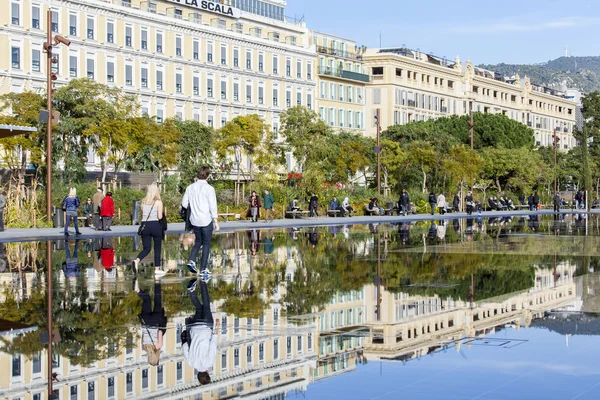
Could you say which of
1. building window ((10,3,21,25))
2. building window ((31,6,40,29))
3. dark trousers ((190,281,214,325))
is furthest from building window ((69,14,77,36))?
dark trousers ((190,281,214,325))

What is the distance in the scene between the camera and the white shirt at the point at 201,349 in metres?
9.55

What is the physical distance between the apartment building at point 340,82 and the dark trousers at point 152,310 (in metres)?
90.2

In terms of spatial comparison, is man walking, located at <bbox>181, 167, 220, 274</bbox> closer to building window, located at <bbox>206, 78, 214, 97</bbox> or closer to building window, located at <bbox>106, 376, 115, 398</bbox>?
building window, located at <bbox>106, 376, 115, 398</bbox>

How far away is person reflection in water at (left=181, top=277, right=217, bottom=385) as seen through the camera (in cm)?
943

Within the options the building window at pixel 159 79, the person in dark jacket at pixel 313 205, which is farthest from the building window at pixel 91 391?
the building window at pixel 159 79

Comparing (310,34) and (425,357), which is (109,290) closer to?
(425,357)

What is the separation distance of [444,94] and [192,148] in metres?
63.5

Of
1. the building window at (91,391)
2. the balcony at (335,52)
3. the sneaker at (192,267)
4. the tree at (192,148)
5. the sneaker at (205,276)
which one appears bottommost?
the building window at (91,391)

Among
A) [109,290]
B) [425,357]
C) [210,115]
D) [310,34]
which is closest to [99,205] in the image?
[109,290]

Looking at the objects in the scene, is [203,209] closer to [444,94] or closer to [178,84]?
[178,84]

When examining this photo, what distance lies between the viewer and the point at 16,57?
232ft

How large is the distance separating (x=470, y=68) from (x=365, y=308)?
12601cm

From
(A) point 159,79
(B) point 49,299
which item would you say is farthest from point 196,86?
(B) point 49,299

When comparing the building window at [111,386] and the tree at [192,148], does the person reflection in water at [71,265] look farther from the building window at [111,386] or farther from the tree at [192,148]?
the tree at [192,148]
